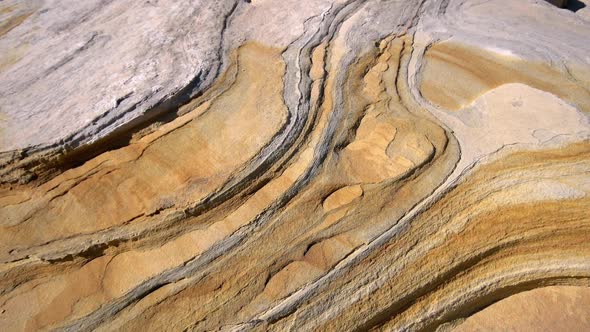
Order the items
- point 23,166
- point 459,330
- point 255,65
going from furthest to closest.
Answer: point 255,65, point 23,166, point 459,330

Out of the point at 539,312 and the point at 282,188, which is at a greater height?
the point at 282,188

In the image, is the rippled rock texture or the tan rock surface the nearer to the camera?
the rippled rock texture

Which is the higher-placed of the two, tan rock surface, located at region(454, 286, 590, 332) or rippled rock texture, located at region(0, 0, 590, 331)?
rippled rock texture, located at region(0, 0, 590, 331)

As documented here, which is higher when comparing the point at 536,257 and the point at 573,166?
the point at 573,166

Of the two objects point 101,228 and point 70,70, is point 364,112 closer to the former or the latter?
point 101,228

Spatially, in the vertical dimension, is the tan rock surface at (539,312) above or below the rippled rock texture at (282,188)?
→ below

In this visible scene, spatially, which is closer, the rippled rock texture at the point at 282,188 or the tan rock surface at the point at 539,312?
the rippled rock texture at the point at 282,188

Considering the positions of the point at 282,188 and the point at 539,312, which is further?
the point at 282,188

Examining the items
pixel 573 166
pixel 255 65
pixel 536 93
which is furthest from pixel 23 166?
pixel 536 93
